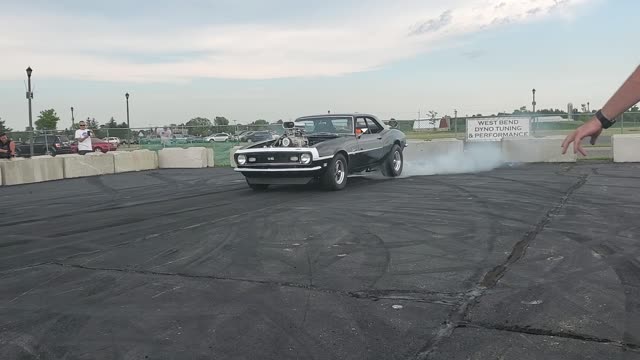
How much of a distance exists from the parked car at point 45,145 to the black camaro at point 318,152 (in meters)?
17.5

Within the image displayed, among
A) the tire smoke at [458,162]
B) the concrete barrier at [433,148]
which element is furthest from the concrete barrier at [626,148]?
the concrete barrier at [433,148]

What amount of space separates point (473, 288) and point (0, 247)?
17.5 feet

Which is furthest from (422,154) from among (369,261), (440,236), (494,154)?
(369,261)

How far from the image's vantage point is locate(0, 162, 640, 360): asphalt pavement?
3416mm

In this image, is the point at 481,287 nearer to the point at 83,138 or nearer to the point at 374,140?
the point at 374,140

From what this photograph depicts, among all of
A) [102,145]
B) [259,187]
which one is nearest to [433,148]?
[259,187]

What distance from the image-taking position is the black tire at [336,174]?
10766 mm

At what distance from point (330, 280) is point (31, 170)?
13797mm

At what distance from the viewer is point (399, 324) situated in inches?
144

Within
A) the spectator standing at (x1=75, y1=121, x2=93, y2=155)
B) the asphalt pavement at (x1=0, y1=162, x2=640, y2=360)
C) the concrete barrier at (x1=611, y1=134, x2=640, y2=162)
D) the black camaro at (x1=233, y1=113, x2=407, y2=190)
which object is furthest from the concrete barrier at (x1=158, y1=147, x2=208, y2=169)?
the concrete barrier at (x1=611, y1=134, x2=640, y2=162)

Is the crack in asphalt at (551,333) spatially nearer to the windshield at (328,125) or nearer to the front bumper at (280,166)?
the front bumper at (280,166)

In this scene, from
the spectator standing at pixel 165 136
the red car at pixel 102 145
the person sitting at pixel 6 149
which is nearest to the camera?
the person sitting at pixel 6 149

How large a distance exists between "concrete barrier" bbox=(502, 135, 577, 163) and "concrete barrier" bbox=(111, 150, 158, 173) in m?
11.9

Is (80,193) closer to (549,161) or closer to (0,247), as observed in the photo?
(0,247)
